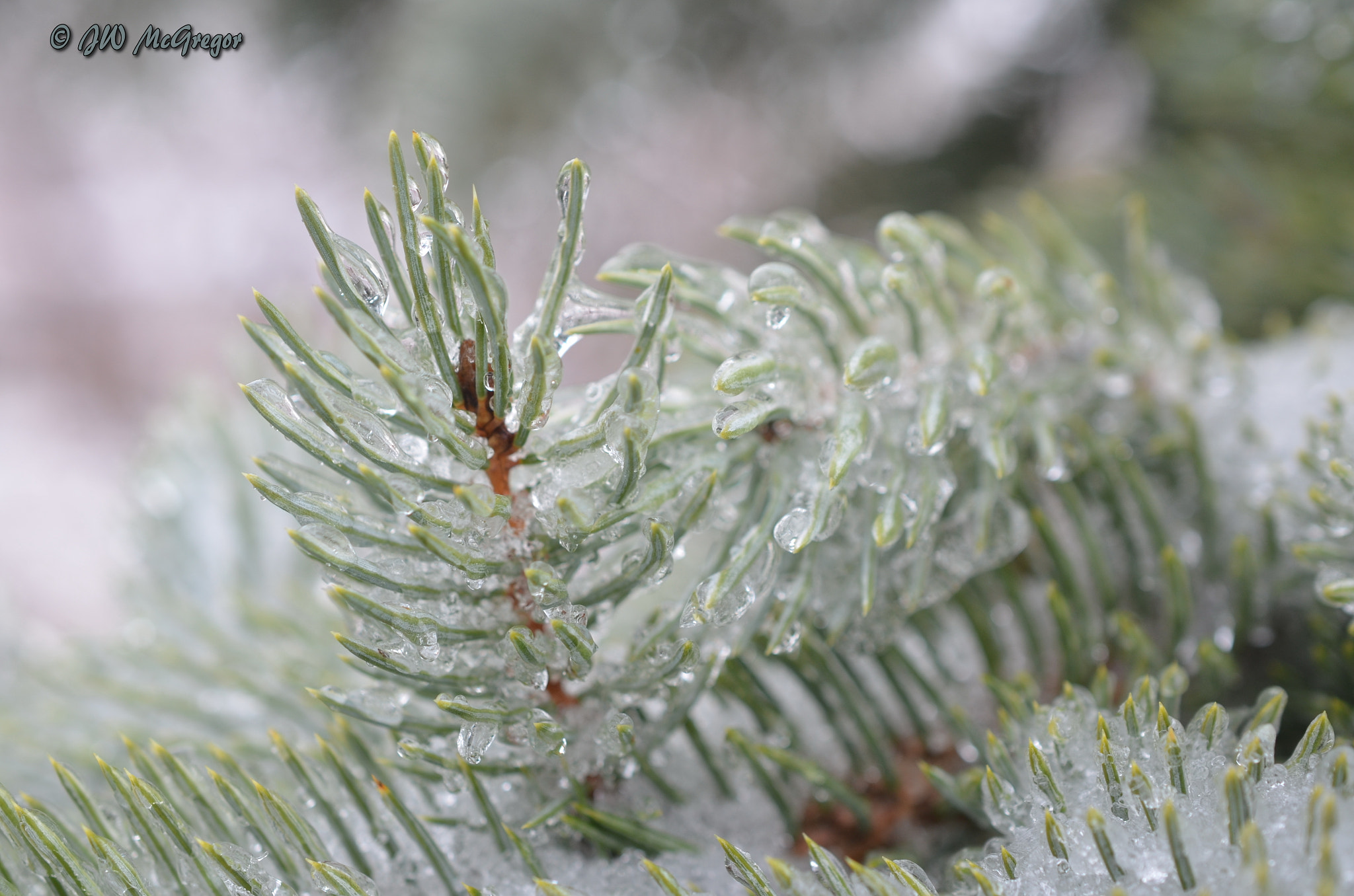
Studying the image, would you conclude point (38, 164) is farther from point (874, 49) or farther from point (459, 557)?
point (459, 557)

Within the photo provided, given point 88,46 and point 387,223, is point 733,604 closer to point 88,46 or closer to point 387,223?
point 387,223

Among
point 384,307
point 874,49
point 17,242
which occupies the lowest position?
point 384,307

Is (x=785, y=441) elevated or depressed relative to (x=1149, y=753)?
elevated

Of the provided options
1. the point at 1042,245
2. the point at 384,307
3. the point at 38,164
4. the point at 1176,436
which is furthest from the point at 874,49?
the point at 38,164

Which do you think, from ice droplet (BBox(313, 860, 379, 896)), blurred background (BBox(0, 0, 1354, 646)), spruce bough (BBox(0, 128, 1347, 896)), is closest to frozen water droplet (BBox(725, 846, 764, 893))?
spruce bough (BBox(0, 128, 1347, 896))

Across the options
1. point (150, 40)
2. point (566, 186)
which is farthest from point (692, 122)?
point (566, 186)
